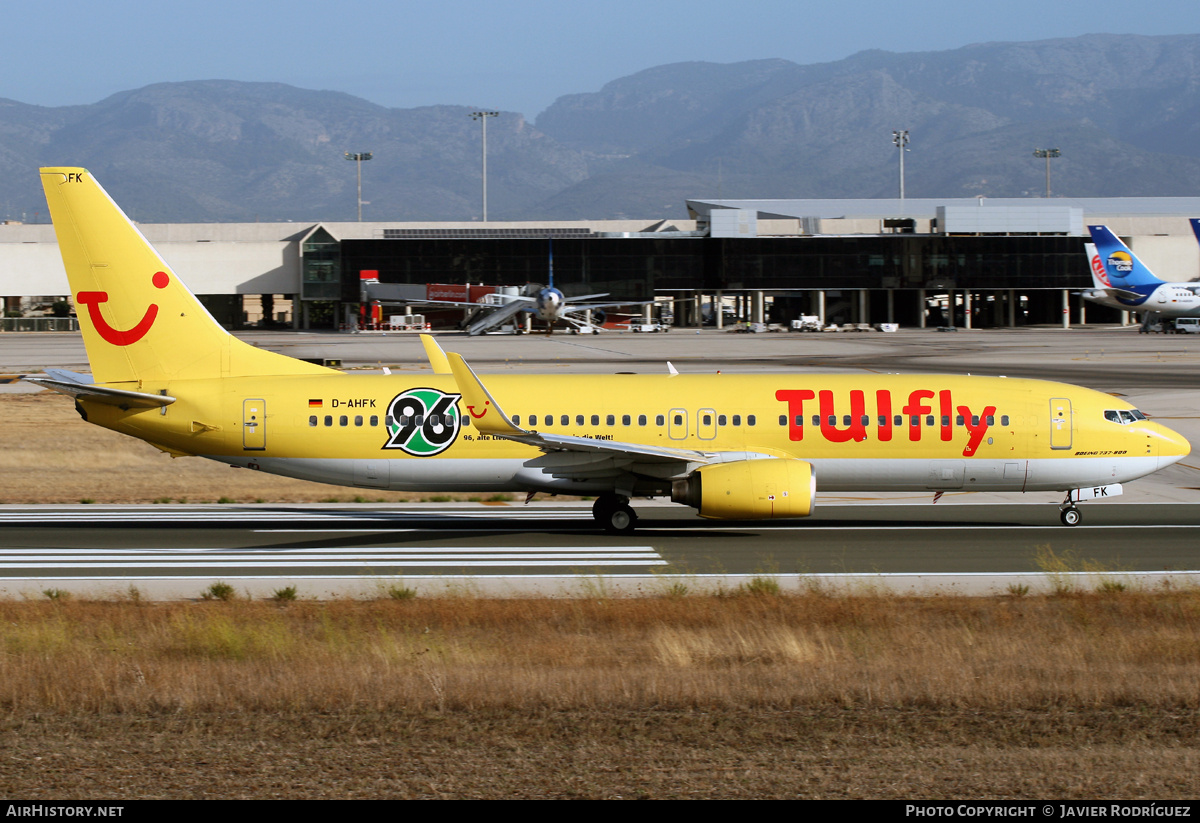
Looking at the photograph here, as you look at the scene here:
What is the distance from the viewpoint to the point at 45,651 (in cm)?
1705

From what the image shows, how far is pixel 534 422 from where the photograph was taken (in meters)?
30.9

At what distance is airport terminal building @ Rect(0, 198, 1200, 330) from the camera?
15575cm

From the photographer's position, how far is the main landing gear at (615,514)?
101 feet

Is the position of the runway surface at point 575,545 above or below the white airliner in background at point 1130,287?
below

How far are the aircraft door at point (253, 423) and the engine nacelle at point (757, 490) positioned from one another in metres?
11.2

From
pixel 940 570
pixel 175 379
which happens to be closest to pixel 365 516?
pixel 175 379

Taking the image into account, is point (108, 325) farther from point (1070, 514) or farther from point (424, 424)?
point (1070, 514)

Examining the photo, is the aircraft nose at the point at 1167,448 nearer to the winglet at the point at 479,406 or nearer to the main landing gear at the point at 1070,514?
the main landing gear at the point at 1070,514

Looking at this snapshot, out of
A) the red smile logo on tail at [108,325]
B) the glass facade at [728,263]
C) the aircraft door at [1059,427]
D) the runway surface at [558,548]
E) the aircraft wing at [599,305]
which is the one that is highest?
the glass facade at [728,263]

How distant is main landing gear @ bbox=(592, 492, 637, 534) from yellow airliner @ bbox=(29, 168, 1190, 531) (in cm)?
5

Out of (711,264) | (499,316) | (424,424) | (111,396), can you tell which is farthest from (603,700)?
(711,264)

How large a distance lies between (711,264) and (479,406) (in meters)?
135

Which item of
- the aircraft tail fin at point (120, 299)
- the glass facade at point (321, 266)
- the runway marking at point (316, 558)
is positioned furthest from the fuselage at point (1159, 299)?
the aircraft tail fin at point (120, 299)

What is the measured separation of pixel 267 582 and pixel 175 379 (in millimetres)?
9024
